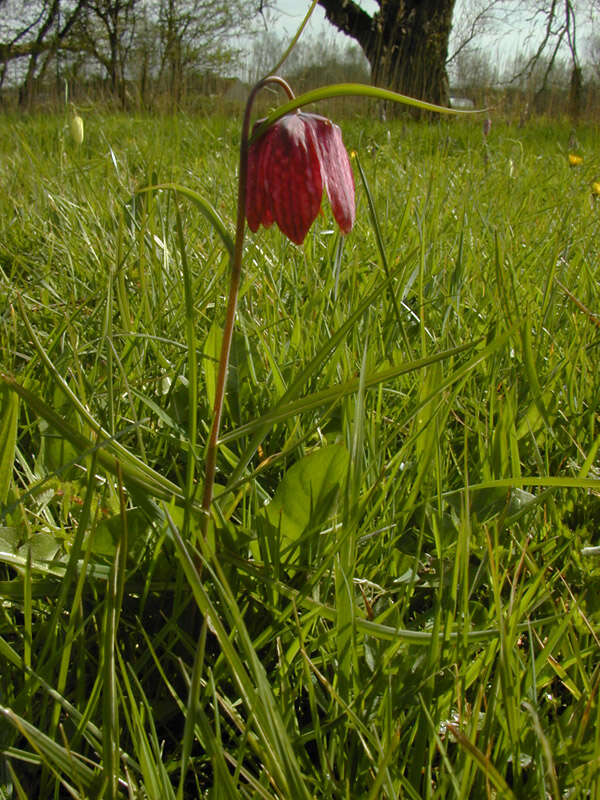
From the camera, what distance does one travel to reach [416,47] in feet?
17.8

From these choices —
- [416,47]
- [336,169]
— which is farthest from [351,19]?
[336,169]

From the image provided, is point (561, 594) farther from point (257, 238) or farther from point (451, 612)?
point (257, 238)

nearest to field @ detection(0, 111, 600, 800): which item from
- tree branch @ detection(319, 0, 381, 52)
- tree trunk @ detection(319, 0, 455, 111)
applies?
tree trunk @ detection(319, 0, 455, 111)

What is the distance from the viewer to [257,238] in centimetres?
110

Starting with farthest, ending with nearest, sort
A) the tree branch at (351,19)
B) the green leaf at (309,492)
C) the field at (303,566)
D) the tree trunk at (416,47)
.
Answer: the tree branch at (351,19) → the tree trunk at (416,47) → the green leaf at (309,492) → the field at (303,566)

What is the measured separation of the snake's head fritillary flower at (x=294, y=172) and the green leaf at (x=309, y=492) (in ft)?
0.52

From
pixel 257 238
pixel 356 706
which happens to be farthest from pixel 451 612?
pixel 257 238

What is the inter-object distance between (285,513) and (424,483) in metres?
0.13

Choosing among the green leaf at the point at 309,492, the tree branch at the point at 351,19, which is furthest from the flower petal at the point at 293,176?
the tree branch at the point at 351,19

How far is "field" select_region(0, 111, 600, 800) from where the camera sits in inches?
13.1

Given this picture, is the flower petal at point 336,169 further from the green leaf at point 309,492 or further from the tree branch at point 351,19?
the tree branch at point 351,19

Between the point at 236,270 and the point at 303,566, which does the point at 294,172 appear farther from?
the point at 303,566

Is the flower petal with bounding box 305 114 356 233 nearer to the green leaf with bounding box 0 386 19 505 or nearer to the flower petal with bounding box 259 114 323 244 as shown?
the flower petal with bounding box 259 114 323 244

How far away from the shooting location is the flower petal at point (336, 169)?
1.27 feet
